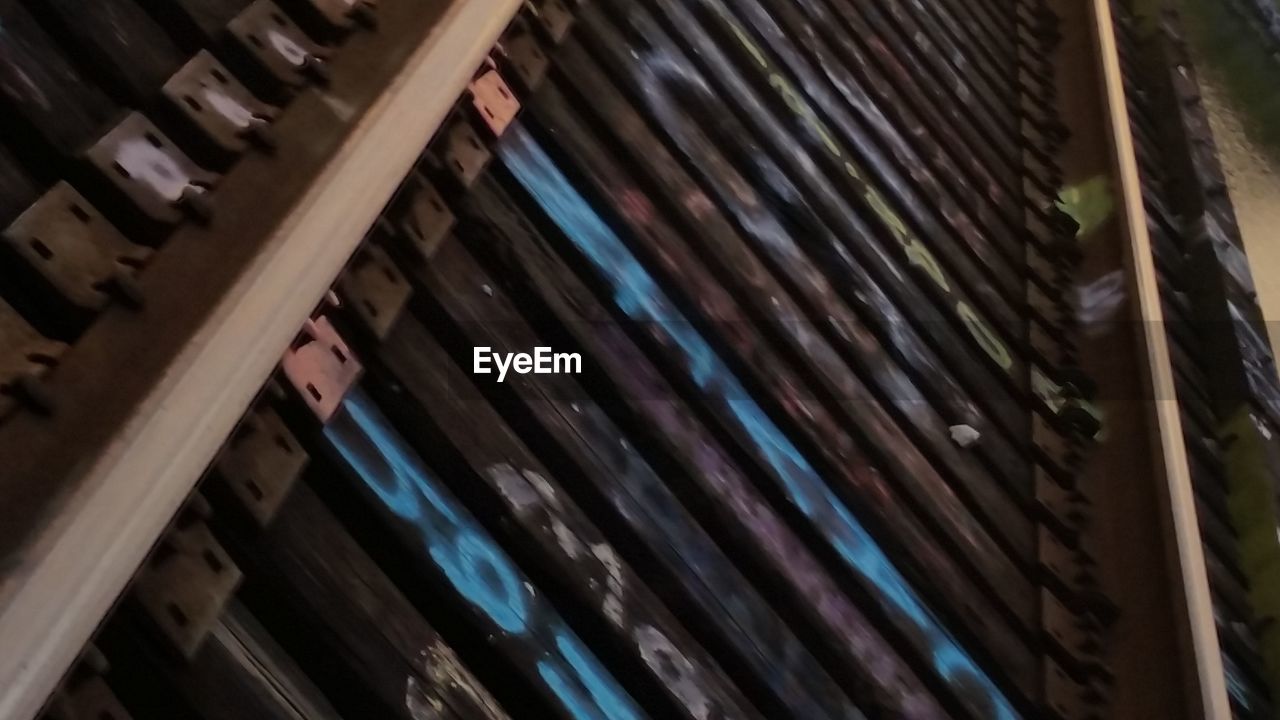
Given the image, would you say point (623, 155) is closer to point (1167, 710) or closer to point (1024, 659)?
point (1024, 659)

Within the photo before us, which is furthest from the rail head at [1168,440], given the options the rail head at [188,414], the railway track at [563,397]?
the rail head at [188,414]

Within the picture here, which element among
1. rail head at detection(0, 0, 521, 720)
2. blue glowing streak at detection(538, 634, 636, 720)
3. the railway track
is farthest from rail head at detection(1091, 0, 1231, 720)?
rail head at detection(0, 0, 521, 720)

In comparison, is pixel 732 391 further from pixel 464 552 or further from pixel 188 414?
pixel 188 414

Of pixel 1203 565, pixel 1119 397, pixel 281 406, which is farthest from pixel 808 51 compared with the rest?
pixel 281 406

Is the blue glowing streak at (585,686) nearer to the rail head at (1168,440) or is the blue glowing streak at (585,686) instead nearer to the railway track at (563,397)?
the railway track at (563,397)

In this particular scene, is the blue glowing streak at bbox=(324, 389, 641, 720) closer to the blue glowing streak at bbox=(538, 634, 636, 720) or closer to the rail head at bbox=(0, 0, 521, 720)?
the blue glowing streak at bbox=(538, 634, 636, 720)

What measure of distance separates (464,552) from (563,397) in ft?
0.91

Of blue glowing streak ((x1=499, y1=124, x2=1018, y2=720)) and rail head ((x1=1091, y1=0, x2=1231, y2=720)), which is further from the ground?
rail head ((x1=1091, y1=0, x2=1231, y2=720))

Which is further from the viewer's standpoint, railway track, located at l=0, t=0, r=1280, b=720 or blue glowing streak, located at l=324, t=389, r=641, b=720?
blue glowing streak, located at l=324, t=389, r=641, b=720

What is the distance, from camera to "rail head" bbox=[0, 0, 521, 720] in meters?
0.86

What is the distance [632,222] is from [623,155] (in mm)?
136

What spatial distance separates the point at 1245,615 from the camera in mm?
2375

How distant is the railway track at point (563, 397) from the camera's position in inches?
41.4

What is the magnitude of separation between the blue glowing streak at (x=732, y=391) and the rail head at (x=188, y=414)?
0.26 m
